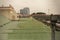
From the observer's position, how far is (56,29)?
3.20 ft

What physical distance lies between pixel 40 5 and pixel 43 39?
7.94 meters

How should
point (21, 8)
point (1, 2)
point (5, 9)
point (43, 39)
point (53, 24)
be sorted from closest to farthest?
point (53, 24)
point (43, 39)
point (5, 9)
point (1, 2)
point (21, 8)

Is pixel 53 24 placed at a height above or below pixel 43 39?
above

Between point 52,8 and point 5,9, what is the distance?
14.3ft

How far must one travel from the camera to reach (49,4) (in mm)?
9172

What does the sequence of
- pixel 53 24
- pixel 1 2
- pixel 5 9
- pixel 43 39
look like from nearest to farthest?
pixel 53 24, pixel 43 39, pixel 5 9, pixel 1 2

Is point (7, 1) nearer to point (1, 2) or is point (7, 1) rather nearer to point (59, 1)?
point (1, 2)

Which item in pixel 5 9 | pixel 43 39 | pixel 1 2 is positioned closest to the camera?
pixel 43 39

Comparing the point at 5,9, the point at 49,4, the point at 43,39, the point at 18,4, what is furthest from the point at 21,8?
the point at 43,39

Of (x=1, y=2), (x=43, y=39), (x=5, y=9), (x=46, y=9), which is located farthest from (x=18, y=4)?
(x=43, y=39)

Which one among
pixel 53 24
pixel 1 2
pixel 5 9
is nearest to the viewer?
pixel 53 24

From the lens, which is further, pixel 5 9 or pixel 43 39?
pixel 5 9

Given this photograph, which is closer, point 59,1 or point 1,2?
point 1,2

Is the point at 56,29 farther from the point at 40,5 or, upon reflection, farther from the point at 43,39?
the point at 40,5
